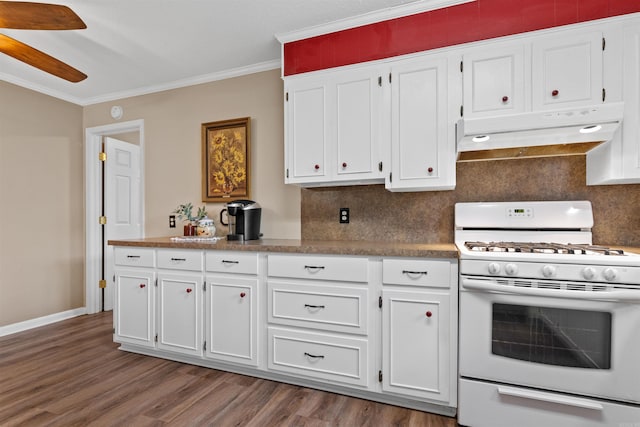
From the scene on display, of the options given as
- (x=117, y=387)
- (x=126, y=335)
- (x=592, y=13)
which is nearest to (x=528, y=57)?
(x=592, y=13)

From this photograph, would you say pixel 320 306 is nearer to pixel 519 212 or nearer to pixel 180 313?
pixel 180 313

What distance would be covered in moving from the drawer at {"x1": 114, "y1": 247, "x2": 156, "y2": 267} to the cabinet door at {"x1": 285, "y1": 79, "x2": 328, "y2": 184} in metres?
1.22

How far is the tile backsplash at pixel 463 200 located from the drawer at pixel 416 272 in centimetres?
59

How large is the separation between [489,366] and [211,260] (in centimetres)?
181

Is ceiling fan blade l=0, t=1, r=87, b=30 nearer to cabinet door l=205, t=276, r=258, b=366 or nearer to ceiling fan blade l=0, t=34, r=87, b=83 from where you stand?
ceiling fan blade l=0, t=34, r=87, b=83

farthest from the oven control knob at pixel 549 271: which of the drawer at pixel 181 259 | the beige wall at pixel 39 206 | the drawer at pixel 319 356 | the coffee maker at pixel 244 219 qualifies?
the beige wall at pixel 39 206

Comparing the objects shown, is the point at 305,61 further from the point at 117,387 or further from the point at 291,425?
the point at 117,387

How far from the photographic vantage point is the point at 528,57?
6.22 feet

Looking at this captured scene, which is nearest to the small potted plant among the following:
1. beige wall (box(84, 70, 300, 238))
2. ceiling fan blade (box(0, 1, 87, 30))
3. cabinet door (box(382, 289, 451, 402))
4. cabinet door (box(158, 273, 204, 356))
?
beige wall (box(84, 70, 300, 238))

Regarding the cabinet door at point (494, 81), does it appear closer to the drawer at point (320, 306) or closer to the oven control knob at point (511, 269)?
the oven control knob at point (511, 269)

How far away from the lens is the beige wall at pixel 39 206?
10.5 feet

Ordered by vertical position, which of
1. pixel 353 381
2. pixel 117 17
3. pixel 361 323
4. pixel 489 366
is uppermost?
pixel 117 17

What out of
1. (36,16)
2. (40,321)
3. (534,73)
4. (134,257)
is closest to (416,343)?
(534,73)

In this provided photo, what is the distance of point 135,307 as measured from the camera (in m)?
2.62
